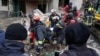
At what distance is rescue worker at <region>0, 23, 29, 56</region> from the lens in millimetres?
4117

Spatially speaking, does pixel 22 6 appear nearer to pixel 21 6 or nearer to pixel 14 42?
pixel 21 6

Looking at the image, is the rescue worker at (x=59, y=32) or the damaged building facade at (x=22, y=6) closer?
the rescue worker at (x=59, y=32)

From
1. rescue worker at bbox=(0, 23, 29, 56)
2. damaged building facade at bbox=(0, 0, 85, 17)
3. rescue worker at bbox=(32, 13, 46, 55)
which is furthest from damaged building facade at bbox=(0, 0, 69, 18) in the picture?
rescue worker at bbox=(0, 23, 29, 56)

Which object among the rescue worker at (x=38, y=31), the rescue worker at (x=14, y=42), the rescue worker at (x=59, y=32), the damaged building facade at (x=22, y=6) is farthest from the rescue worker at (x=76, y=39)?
the damaged building facade at (x=22, y=6)

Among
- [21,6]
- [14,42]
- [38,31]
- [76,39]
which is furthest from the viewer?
A: [21,6]

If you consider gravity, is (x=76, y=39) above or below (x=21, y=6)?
above

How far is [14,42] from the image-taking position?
412 centimetres

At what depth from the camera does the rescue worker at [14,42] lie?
412 centimetres

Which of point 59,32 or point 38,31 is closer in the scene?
point 38,31

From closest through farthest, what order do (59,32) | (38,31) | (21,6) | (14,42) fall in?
(14,42), (38,31), (59,32), (21,6)

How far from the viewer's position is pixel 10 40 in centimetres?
417

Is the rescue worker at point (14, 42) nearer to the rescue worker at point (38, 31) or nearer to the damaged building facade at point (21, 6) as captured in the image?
the rescue worker at point (38, 31)

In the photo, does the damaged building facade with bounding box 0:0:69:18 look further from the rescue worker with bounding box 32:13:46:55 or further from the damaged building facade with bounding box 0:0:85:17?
the rescue worker with bounding box 32:13:46:55

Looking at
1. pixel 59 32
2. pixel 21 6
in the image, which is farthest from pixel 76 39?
pixel 21 6
